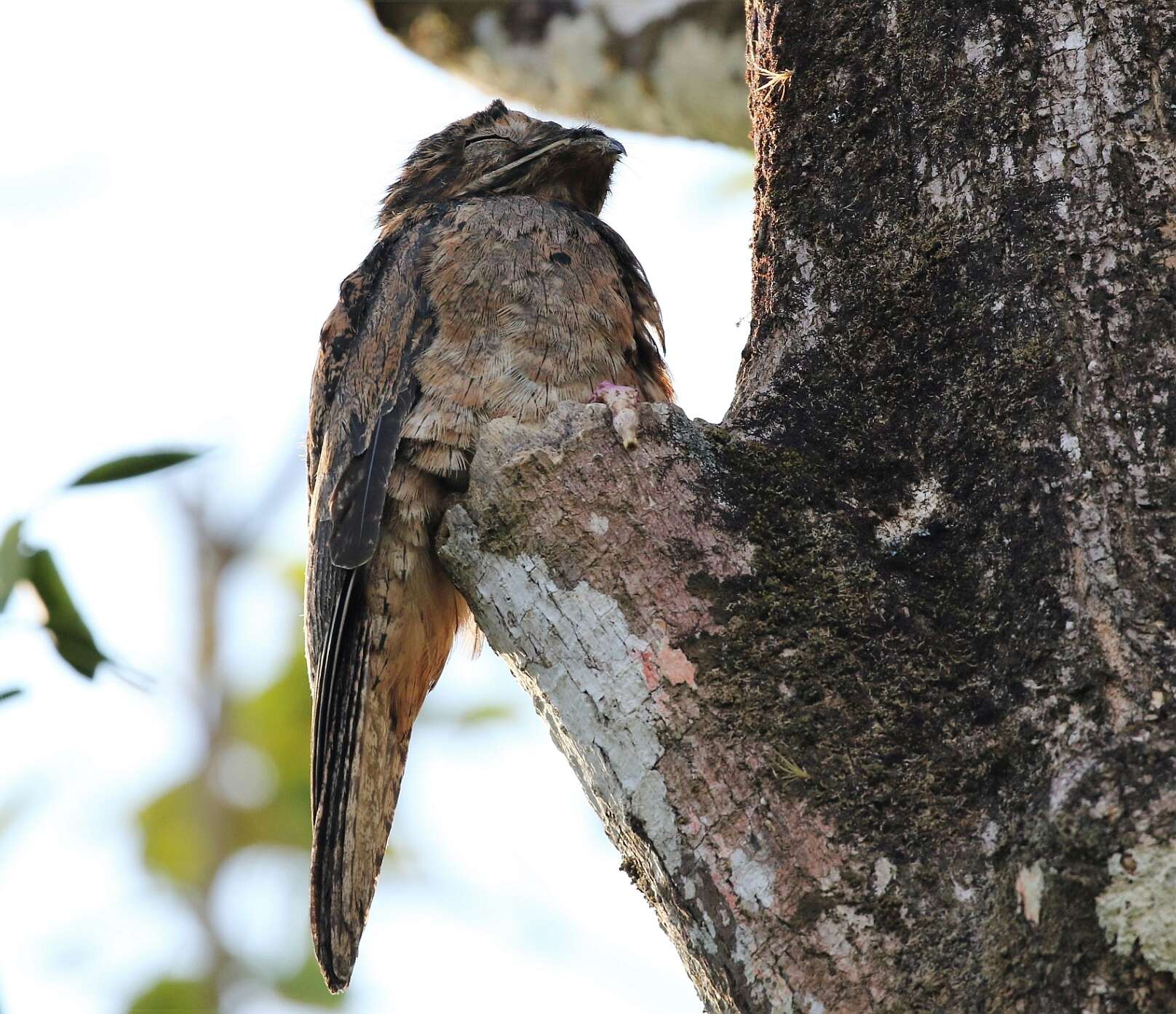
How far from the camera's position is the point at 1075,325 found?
83.3 inches

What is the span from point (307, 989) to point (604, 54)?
3907 mm

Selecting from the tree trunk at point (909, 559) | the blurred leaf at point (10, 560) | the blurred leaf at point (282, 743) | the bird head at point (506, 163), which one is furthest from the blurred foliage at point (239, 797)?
the tree trunk at point (909, 559)

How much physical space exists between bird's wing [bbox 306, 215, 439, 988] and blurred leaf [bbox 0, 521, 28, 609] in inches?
25.6

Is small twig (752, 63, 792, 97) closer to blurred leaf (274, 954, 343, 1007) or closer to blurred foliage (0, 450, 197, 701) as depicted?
blurred foliage (0, 450, 197, 701)

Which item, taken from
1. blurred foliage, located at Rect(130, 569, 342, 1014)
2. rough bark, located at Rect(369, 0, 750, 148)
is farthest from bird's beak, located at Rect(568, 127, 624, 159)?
blurred foliage, located at Rect(130, 569, 342, 1014)

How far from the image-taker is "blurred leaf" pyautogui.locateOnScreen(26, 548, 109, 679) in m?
2.84

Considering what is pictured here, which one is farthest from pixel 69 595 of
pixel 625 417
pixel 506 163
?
pixel 506 163

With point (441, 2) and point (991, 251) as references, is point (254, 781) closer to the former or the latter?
point (441, 2)

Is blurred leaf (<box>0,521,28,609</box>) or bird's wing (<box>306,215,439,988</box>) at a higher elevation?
bird's wing (<box>306,215,439,988</box>)

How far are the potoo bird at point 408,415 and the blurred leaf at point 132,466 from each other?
1.20 feet

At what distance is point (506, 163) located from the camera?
4180 mm

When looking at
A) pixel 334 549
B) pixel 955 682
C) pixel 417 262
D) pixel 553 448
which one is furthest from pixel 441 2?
pixel 955 682

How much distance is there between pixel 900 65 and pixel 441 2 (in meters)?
3.15

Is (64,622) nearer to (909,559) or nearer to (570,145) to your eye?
(909,559)
